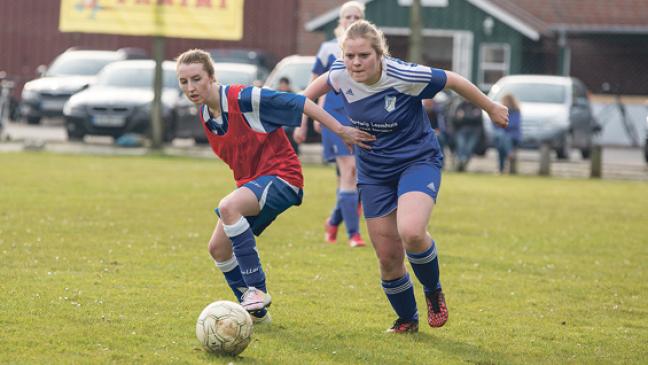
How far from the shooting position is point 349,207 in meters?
10.9

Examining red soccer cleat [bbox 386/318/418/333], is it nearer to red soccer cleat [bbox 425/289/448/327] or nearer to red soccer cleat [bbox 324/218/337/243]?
A: red soccer cleat [bbox 425/289/448/327]

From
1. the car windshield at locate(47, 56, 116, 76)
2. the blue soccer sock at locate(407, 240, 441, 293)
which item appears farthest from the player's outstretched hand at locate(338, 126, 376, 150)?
the car windshield at locate(47, 56, 116, 76)

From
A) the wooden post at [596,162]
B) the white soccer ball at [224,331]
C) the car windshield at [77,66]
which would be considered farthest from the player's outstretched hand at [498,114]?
the car windshield at [77,66]

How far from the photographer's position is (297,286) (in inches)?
338

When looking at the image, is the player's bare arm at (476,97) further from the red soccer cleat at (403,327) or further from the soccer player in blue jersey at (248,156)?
the red soccer cleat at (403,327)

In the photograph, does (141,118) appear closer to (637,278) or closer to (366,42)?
(637,278)

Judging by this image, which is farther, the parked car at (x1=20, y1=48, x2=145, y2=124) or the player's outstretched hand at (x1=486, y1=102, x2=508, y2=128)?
the parked car at (x1=20, y1=48, x2=145, y2=124)

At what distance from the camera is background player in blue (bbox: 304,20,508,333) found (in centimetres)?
671

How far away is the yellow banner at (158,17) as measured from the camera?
78.2 ft

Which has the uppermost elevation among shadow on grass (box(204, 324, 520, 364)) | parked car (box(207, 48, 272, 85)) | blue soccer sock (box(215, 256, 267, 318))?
parked car (box(207, 48, 272, 85))

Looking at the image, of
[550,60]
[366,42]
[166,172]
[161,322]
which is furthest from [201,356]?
[550,60]

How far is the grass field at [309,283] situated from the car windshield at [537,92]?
9690 mm

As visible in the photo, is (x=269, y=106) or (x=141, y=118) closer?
(x=269, y=106)

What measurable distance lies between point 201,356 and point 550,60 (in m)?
30.0
